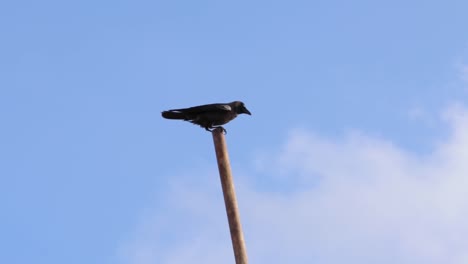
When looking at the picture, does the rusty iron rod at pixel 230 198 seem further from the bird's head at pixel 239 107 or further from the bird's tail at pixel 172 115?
the bird's head at pixel 239 107

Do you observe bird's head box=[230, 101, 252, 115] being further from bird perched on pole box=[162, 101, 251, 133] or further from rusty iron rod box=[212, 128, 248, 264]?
rusty iron rod box=[212, 128, 248, 264]

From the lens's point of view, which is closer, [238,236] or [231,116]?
[238,236]

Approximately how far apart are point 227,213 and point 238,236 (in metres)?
0.32

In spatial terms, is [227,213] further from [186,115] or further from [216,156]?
[186,115]

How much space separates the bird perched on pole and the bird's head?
0.56ft

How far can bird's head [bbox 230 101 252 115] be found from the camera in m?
13.7

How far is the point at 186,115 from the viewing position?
13.2 metres

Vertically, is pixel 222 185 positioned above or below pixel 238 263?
above

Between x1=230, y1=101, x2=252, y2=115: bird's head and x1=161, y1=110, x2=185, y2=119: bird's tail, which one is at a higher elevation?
x1=230, y1=101, x2=252, y2=115: bird's head

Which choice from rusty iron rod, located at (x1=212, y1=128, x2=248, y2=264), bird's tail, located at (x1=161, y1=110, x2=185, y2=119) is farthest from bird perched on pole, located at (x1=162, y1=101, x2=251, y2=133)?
rusty iron rod, located at (x1=212, y1=128, x2=248, y2=264)

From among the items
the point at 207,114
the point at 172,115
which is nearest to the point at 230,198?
the point at 207,114

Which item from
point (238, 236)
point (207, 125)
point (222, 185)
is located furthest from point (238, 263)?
point (207, 125)

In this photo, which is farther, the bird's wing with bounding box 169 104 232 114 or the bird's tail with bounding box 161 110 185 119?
the bird's tail with bounding box 161 110 185 119

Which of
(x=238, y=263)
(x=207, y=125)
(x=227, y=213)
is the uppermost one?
(x=207, y=125)
